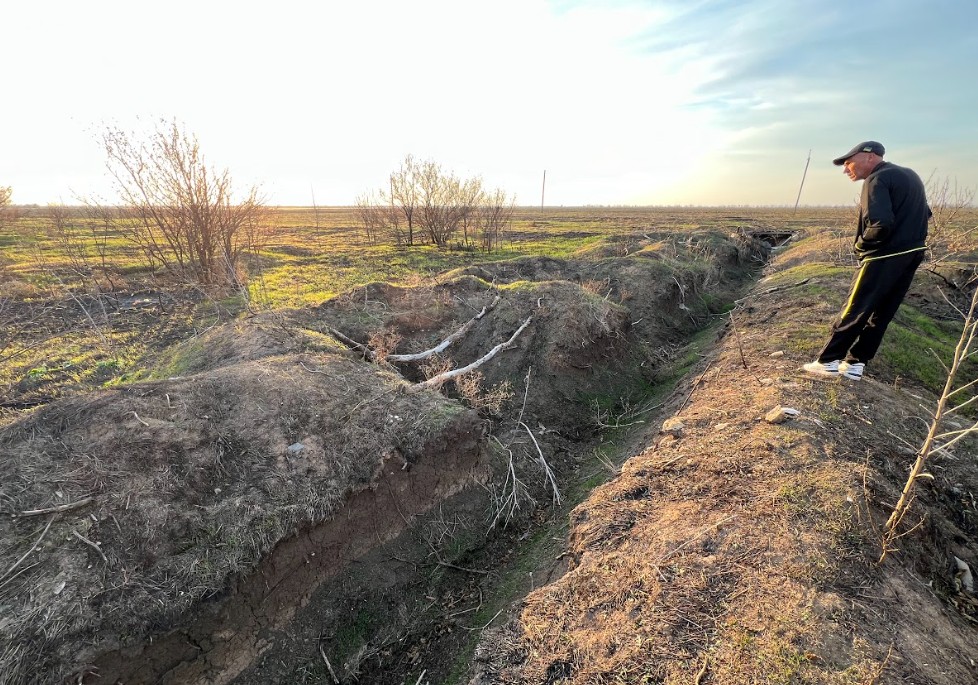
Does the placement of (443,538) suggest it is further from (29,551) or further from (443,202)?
(443,202)

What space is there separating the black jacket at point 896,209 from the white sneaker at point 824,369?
1.31 meters

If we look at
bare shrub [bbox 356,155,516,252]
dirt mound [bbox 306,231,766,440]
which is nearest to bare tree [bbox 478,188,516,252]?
bare shrub [bbox 356,155,516,252]

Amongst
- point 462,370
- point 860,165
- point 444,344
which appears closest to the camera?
point 860,165

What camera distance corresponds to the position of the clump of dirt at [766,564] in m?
2.30

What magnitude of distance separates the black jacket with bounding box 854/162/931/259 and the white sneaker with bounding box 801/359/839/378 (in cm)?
131

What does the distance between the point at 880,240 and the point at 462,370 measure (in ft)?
15.8

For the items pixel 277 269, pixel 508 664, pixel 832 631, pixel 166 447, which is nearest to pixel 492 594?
pixel 508 664

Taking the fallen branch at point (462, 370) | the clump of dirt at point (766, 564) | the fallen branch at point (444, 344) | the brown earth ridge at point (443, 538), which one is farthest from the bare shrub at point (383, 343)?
the clump of dirt at point (766, 564)

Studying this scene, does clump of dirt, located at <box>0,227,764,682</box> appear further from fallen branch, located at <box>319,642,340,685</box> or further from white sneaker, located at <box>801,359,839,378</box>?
white sneaker, located at <box>801,359,839,378</box>

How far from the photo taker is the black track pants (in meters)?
4.13

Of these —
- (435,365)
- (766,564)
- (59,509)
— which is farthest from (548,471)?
(59,509)

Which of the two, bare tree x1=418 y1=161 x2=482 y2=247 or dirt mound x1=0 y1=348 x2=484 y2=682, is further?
bare tree x1=418 y1=161 x2=482 y2=247

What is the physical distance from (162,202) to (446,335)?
28.6ft

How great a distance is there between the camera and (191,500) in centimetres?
343
